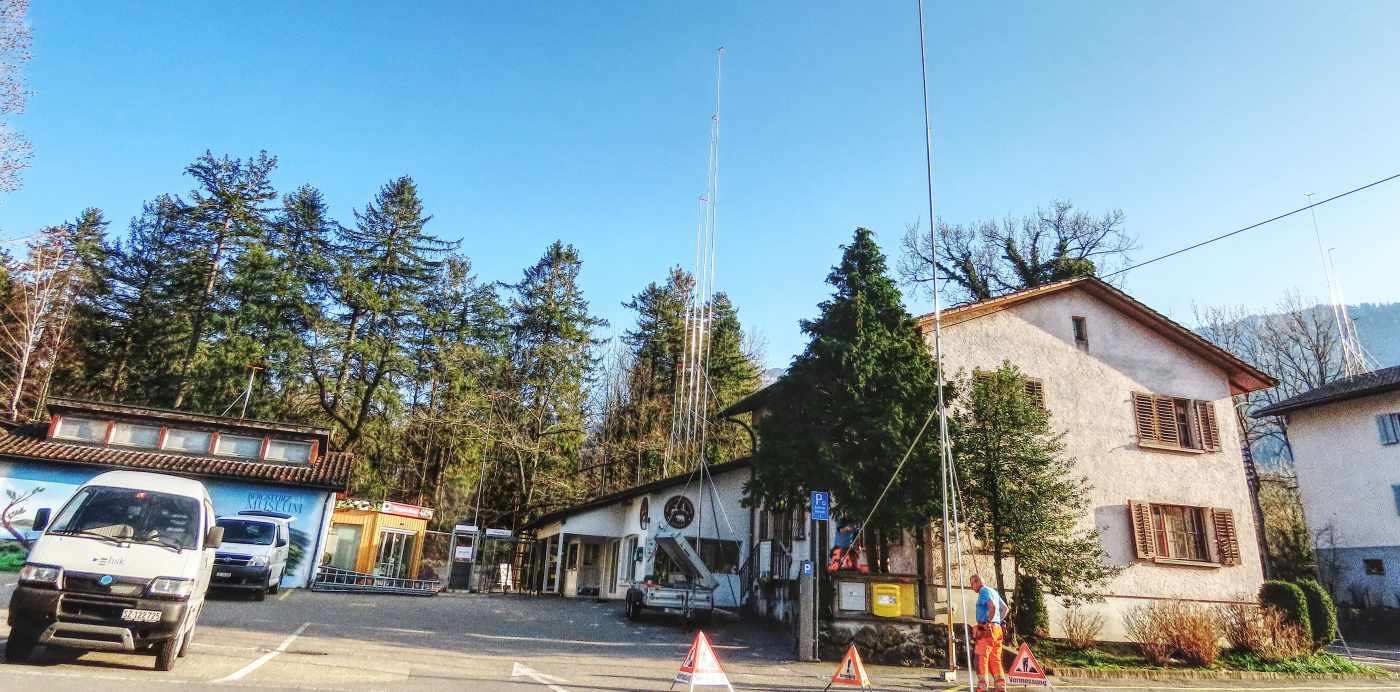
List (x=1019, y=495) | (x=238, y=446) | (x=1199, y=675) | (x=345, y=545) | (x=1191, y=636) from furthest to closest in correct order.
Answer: (x=345, y=545)
(x=238, y=446)
(x=1019, y=495)
(x=1191, y=636)
(x=1199, y=675)

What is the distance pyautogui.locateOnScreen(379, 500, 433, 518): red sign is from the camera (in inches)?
1259

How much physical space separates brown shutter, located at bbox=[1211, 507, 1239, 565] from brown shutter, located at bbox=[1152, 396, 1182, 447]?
1.91m

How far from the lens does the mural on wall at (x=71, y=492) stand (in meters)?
21.8

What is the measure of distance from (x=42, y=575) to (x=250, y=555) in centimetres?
1012

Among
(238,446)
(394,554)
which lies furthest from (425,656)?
(394,554)

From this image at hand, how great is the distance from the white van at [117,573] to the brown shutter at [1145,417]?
19.9m

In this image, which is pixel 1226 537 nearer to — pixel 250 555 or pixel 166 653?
pixel 166 653

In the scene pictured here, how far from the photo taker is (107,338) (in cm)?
3816

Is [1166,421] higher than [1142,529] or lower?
higher

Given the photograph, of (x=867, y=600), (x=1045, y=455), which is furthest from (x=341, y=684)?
(x=1045, y=455)

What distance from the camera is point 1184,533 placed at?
18.5 metres

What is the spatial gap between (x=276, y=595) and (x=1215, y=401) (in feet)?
83.6

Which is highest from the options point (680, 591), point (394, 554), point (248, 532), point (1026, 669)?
point (248, 532)

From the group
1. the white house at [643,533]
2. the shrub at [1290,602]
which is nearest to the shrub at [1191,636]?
the shrub at [1290,602]
